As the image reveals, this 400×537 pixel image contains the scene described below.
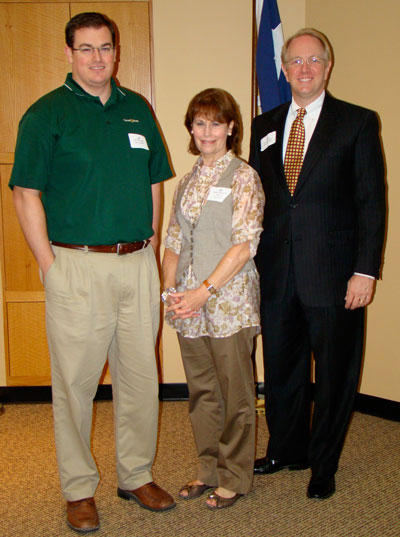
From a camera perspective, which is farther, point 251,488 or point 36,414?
point 36,414

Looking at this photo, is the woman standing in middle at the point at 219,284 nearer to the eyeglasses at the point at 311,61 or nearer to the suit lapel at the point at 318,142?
the suit lapel at the point at 318,142

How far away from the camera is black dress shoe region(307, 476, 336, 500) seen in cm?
218

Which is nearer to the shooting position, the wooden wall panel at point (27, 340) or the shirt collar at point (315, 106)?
the shirt collar at point (315, 106)

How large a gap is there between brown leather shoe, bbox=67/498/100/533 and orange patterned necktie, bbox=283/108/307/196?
5.04ft

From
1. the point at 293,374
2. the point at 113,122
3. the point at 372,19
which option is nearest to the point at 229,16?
the point at 372,19

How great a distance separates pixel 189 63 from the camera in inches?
125

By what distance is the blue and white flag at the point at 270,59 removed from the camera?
2.88 metres

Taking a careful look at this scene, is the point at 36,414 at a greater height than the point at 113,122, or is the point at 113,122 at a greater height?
the point at 113,122

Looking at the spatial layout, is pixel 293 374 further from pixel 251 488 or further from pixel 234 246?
pixel 234 246

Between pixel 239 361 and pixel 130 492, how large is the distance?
0.79 meters

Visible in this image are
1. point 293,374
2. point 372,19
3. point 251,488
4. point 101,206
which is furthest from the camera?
point 372,19

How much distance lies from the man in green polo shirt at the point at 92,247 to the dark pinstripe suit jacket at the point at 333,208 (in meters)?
0.59

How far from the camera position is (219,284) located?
1919 mm

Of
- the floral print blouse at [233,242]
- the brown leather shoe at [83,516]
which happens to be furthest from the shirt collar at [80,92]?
the brown leather shoe at [83,516]
